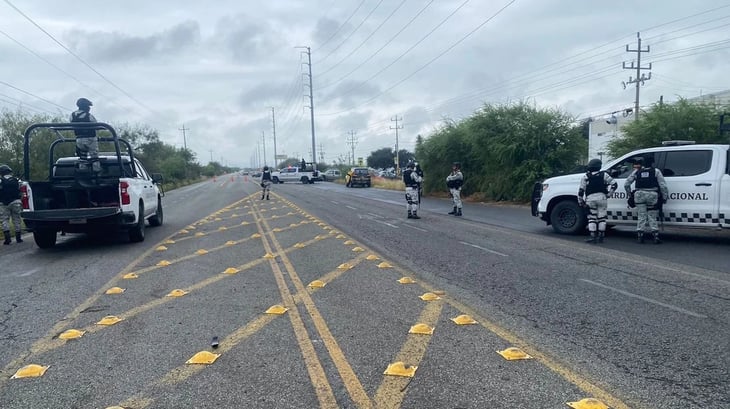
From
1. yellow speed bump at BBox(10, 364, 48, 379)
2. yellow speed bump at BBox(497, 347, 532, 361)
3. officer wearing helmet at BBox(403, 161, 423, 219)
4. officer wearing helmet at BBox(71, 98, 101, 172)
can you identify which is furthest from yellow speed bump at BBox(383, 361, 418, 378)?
officer wearing helmet at BBox(403, 161, 423, 219)

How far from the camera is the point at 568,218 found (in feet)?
42.7

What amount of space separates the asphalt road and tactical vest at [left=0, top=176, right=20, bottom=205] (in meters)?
1.99

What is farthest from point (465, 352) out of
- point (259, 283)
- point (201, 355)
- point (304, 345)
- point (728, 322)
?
point (259, 283)

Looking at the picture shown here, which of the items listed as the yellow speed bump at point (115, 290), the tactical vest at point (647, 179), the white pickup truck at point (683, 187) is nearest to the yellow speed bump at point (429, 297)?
the yellow speed bump at point (115, 290)

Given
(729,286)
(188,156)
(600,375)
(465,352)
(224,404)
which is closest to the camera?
(224,404)

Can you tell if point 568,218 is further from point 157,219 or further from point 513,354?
point 157,219

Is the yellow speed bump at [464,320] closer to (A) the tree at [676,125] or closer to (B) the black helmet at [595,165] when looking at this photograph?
(B) the black helmet at [595,165]

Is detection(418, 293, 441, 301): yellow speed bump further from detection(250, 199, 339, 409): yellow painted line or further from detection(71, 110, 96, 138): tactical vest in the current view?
detection(71, 110, 96, 138): tactical vest

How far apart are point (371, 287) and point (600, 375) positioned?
366cm

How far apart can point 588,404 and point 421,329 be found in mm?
2031

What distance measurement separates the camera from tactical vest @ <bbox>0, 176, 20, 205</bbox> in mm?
12680

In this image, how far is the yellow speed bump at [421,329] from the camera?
18.2 ft

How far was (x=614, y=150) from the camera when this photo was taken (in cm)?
1912

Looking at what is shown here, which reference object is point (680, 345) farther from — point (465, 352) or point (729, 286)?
point (729, 286)
